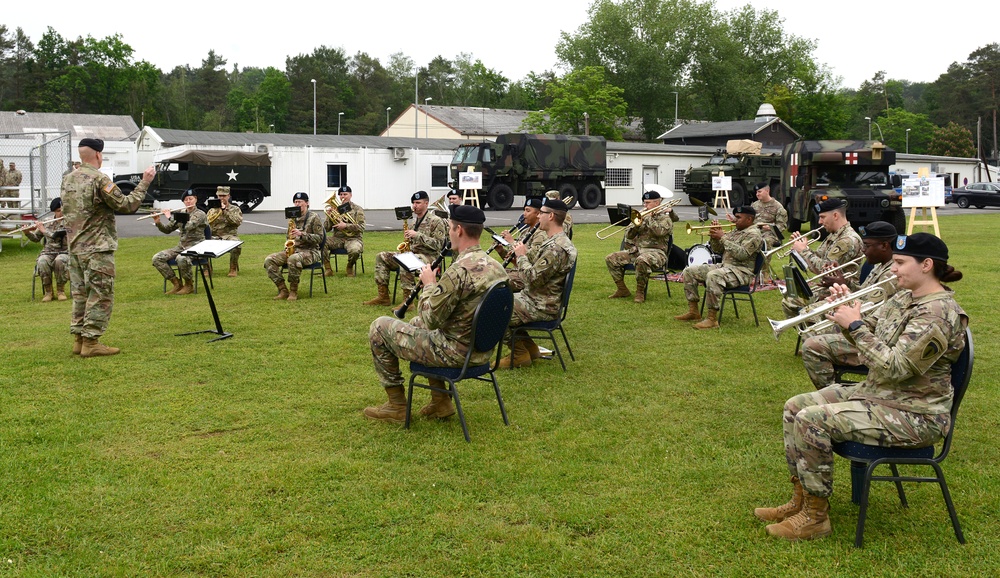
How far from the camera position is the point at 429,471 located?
5.18 m

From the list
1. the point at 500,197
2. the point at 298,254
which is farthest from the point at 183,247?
the point at 500,197

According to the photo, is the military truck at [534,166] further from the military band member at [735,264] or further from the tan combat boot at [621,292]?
the military band member at [735,264]

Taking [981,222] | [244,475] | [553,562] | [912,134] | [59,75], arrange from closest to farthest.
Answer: [553,562]
[244,475]
[981,222]
[59,75]
[912,134]

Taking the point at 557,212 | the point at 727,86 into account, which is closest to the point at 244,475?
the point at 557,212

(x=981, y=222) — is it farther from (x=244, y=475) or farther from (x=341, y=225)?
(x=244, y=475)

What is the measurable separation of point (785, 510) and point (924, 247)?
152 centimetres

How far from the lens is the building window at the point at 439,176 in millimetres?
40938

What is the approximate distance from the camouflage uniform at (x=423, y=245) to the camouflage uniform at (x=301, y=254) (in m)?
1.20

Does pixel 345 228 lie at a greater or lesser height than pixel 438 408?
greater

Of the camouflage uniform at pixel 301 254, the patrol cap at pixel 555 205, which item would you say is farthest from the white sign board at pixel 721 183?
the patrol cap at pixel 555 205

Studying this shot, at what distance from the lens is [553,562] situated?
4.02 meters

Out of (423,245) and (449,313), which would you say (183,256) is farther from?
(449,313)

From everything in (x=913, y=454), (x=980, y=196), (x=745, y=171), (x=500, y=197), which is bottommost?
(x=913, y=454)

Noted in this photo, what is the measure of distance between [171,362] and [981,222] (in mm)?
30712
